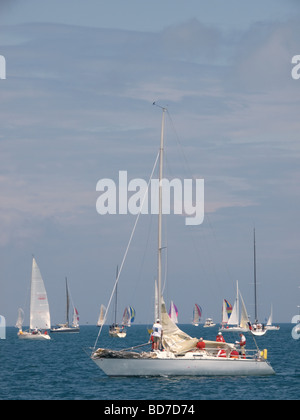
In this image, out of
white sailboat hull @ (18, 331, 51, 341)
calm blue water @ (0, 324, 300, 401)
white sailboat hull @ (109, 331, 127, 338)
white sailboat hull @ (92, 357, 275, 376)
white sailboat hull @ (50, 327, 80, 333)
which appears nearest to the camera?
calm blue water @ (0, 324, 300, 401)

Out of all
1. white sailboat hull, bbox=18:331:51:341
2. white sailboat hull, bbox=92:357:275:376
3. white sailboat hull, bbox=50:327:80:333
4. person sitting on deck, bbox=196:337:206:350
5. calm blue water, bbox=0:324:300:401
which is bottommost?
white sailboat hull, bbox=50:327:80:333

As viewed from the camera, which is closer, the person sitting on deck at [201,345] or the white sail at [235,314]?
the person sitting on deck at [201,345]

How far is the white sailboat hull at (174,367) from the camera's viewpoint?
3856 centimetres

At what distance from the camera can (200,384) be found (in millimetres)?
37531

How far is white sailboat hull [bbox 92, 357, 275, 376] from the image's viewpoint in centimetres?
3856

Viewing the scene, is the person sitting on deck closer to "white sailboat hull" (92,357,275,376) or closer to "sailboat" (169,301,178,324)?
"white sailboat hull" (92,357,275,376)

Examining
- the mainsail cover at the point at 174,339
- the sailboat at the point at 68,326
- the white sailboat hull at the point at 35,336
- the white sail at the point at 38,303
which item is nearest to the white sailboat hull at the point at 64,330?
the sailboat at the point at 68,326

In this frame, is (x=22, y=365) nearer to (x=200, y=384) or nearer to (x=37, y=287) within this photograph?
(x=200, y=384)

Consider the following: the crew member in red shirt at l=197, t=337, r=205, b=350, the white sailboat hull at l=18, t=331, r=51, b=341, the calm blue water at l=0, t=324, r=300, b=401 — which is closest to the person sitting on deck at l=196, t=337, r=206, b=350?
the crew member in red shirt at l=197, t=337, r=205, b=350

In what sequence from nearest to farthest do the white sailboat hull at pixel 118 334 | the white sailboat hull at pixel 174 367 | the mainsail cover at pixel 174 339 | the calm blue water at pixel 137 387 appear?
the calm blue water at pixel 137 387, the white sailboat hull at pixel 174 367, the mainsail cover at pixel 174 339, the white sailboat hull at pixel 118 334

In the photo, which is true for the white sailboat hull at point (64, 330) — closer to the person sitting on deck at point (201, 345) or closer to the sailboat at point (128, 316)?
the sailboat at point (128, 316)

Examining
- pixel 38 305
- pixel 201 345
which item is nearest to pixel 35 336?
pixel 38 305

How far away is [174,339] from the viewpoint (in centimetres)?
4072

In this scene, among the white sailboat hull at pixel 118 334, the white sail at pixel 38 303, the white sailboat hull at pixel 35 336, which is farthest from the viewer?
the white sailboat hull at pixel 118 334
